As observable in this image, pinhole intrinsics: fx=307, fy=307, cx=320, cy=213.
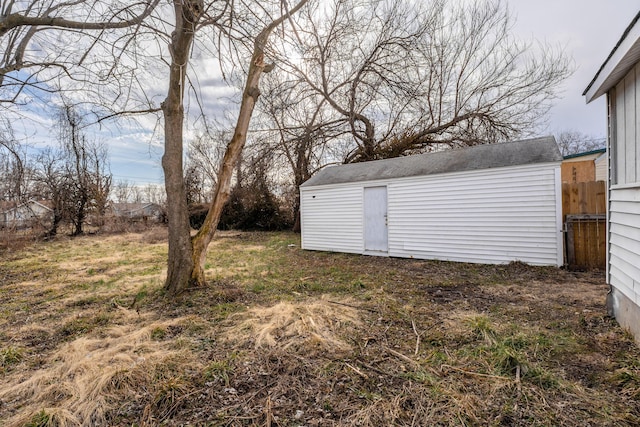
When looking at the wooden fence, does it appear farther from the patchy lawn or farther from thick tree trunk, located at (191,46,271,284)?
thick tree trunk, located at (191,46,271,284)

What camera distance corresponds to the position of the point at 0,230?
1030 centimetres

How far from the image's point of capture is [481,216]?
267 inches

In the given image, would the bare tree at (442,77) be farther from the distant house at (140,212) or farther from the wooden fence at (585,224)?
the distant house at (140,212)

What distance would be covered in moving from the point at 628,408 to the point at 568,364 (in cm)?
59

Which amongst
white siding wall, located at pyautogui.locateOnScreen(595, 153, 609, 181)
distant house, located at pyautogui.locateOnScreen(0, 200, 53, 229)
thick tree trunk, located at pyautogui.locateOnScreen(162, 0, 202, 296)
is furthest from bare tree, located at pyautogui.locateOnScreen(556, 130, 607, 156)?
distant house, located at pyautogui.locateOnScreen(0, 200, 53, 229)

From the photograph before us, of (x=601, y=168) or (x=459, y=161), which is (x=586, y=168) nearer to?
(x=601, y=168)

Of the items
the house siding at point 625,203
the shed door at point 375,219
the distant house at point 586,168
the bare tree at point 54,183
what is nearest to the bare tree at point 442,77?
the distant house at point 586,168

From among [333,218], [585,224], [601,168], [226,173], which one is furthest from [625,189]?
[601,168]

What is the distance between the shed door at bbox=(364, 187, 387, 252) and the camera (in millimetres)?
8234

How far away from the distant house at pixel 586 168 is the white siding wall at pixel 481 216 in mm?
3350

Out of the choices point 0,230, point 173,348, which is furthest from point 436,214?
point 0,230

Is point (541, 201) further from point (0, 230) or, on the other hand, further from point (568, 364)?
point (0, 230)

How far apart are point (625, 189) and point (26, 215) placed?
1628 centimetres

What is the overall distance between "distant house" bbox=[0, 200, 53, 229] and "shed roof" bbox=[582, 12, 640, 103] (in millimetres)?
15144
